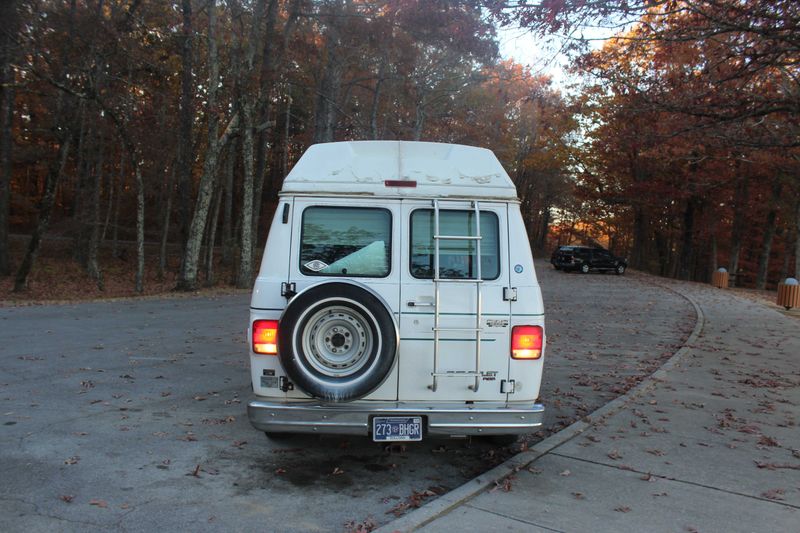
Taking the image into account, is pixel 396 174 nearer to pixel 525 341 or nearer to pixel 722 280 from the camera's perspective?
pixel 525 341

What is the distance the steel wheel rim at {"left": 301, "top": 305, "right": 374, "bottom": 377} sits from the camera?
15.2ft

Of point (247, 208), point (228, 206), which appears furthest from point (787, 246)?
point (247, 208)

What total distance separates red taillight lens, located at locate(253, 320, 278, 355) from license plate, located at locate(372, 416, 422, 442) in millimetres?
940

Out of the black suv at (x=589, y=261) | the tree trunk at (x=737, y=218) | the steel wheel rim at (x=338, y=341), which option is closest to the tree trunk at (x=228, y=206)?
Answer: the black suv at (x=589, y=261)

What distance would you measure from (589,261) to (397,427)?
1469 inches

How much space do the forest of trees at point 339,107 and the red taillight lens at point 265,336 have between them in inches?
235

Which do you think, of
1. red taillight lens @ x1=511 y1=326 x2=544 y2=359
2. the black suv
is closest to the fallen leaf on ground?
red taillight lens @ x1=511 y1=326 x2=544 y2=359

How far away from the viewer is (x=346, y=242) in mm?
5043

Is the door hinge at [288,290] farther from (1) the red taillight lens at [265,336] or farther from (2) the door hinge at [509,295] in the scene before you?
(2) the door hinge at [509,295]

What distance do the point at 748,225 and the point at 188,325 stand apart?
4192 cm

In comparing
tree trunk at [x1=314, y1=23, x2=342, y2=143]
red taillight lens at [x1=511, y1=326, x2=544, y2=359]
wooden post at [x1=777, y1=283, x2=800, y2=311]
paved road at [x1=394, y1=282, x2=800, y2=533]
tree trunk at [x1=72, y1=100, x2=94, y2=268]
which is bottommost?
paved road at [x1=394, y1=282, x2=800, y2=533]

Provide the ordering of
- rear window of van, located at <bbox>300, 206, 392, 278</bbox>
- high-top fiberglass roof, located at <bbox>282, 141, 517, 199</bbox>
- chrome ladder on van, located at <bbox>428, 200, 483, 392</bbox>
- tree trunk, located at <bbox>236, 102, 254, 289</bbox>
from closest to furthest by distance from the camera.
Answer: chrome ladder on van, located at <bbox>428, 200, 483, 392</bbox> < rear window of van, located at <bbox>300, 206, 392, 278</bbox> < high-top fiberglass roof, located at <bbox>282, 141, 517, 199</bbox> < tree trunk, located at <bbox>236, 102, 254, 289</bbox>

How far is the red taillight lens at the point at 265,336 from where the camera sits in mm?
4770

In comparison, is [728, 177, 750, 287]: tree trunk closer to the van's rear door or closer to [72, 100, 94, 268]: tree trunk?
[72, 100, 94, 268]: tree trunk
